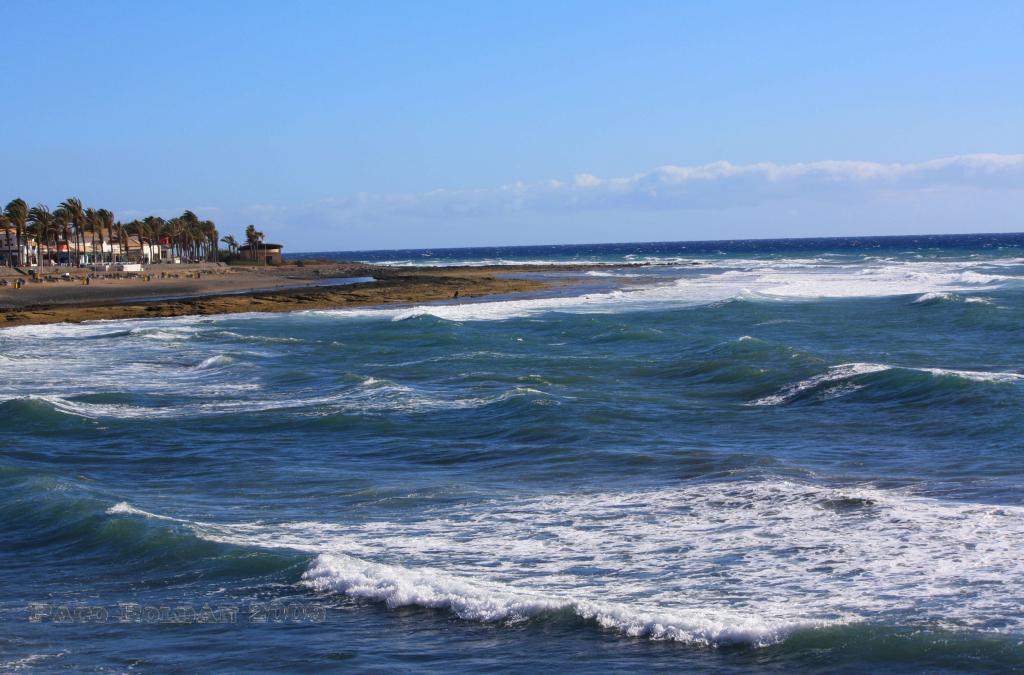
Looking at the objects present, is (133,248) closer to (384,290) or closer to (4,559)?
(384,290)

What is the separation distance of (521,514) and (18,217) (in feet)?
292

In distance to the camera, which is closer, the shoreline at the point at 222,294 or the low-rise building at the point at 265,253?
the shoreline at the point at 222,294

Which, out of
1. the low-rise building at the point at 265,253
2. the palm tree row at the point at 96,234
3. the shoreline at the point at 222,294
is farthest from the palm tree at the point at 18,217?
the low-rise building at the point at 265,253

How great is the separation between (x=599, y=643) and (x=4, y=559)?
6.72 meters

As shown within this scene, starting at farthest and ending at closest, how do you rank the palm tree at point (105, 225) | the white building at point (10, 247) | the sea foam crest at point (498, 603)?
the palm tree at point (105, 225), the white building at point (10, 247), the sea foam crest at point (498, 603)

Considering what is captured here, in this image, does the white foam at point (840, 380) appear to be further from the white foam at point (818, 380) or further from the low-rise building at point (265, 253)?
the low-rise building at point (265, 253)

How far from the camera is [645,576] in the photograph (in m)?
10.4

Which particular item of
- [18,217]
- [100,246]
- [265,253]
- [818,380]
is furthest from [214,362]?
[265,253]

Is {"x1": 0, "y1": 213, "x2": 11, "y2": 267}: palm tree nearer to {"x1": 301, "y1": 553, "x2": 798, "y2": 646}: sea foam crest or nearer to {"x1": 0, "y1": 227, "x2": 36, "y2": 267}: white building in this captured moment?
{"x1": 0, "y1": 227, "x2": 36, "y2": 267}: white building

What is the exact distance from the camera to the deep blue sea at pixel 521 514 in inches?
346

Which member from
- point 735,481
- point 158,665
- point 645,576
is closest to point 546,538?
point 645,576

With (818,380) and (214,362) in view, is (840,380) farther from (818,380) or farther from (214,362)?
(214,362)

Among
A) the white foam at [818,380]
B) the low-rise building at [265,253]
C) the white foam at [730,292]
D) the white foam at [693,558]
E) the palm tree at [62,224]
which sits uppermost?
the palm tree at [62,224]

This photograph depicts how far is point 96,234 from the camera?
4267 inches
